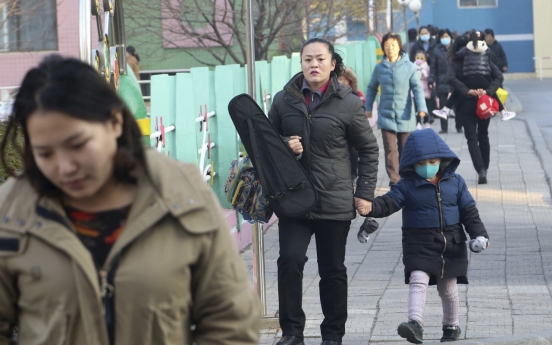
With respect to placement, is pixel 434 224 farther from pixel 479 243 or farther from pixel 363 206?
pixel 363 206

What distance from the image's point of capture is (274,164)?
18.0 feet

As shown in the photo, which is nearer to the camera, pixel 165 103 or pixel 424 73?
pixel 165 103

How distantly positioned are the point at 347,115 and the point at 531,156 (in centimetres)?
1047

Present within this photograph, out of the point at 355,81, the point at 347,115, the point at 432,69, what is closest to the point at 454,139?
the point at 432,69

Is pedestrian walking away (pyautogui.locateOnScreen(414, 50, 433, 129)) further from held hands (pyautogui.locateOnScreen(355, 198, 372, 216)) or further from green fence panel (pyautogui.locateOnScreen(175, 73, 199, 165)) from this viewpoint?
held hands (pyautogui.locateOnScreen(355, 198, 372, 216))

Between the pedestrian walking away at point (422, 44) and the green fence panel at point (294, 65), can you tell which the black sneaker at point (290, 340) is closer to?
the green fence panel at point (294, 65)

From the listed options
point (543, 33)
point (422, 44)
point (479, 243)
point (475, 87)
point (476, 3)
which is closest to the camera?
point (479, 243)

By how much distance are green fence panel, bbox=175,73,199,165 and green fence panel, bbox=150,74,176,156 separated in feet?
0.18

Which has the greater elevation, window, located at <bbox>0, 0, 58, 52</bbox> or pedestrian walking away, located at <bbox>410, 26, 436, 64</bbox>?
window, located at <bbox>0, 0, 58, 52</bbox>

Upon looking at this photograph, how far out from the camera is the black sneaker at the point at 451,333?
5.67m

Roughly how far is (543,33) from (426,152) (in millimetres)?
44381

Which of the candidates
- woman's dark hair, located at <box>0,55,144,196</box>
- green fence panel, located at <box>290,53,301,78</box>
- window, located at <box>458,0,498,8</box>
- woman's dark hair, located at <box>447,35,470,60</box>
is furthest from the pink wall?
window, located at <box>458,0,498,8</box>

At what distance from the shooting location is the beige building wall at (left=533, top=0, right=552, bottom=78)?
47625 millimetres

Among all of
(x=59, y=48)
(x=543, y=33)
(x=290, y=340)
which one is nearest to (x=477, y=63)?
(x=290, y=340)
